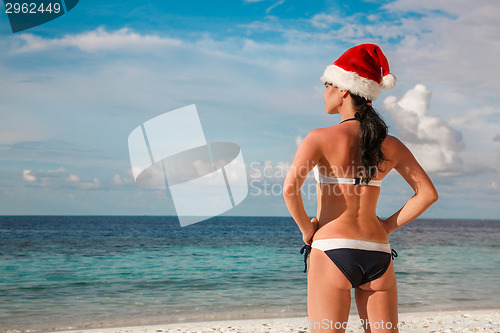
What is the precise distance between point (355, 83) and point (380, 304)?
1.16 meters

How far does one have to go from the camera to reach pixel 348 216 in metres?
2.28

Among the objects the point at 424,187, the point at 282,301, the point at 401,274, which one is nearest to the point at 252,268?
the point at 401,274

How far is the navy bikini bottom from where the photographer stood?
87.7 inches

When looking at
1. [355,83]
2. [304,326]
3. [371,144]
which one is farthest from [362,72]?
[304,326]

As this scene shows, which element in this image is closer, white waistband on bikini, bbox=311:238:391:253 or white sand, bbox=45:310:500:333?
white waistband on bikini, bbox=311:238:391:253

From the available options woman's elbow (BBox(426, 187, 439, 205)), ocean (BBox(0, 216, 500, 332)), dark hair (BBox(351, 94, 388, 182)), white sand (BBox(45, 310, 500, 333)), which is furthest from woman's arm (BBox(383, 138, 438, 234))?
ocean (BBox(0, 216, 500, 332))

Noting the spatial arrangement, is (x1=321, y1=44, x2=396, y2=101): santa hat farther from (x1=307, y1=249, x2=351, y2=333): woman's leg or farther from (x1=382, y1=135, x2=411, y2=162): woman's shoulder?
(x1=307, y1=249, x2=351, y2=333): woman's leg

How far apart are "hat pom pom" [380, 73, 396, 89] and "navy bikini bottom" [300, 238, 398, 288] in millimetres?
895

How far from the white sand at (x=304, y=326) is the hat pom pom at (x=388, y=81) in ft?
15.8

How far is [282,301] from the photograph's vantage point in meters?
9.55

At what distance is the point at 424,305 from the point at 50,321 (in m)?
7.23

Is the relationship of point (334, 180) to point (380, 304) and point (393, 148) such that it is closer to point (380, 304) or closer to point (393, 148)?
point (393, 148)

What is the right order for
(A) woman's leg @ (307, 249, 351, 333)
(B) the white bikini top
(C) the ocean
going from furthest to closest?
(C) the ocean < (B) the white bikini top < (A) woman's leg @ (307, 249, 351, 333)

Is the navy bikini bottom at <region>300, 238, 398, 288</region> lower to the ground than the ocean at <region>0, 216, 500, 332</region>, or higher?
higher
